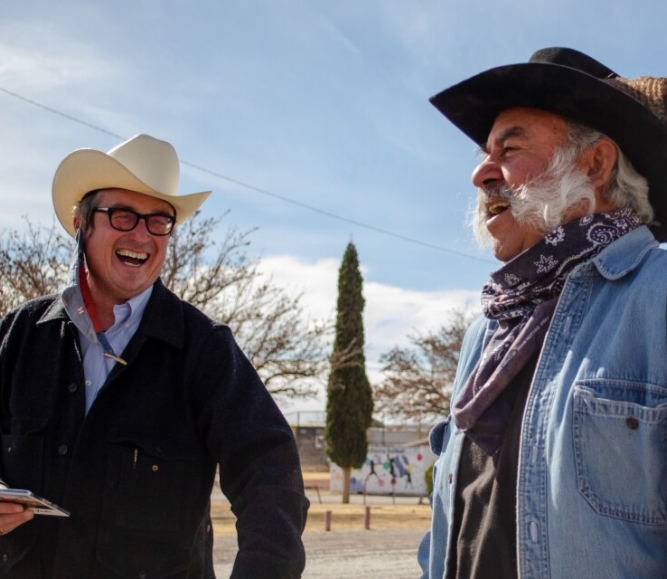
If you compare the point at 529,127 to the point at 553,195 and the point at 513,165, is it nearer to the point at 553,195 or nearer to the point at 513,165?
the point at 513,165

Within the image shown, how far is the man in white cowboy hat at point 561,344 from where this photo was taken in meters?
1.97

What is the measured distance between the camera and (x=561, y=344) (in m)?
2.21

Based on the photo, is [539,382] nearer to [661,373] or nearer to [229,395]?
[661,373]

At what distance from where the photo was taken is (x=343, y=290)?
38219mm

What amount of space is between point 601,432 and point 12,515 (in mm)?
1619

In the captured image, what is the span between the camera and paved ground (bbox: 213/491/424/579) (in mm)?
11148

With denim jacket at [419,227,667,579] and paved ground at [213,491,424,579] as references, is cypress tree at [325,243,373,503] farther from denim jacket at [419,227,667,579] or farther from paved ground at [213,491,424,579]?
denim jacket at [419,227,667,579]

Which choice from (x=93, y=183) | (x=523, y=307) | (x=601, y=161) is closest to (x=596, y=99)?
(x=601, y=161)

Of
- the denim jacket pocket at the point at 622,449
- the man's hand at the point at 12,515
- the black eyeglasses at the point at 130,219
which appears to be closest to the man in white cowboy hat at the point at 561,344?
the denim jacket pocket at the point at 622,449

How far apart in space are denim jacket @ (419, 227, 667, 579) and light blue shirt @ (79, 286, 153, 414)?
138 cm

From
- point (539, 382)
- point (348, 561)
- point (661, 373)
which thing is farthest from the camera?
point (348, 561)

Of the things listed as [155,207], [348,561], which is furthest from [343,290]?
[155,207]

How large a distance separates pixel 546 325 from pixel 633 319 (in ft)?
0.97

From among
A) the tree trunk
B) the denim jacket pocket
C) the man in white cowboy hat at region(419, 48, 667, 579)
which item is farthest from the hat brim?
the tree trunk
